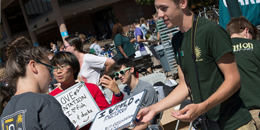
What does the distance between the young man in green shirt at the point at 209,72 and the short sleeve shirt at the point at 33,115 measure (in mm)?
641

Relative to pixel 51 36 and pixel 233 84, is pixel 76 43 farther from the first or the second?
pixel 51 36

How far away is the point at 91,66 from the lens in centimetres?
422

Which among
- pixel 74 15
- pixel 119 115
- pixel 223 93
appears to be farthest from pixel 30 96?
pixel 74 15

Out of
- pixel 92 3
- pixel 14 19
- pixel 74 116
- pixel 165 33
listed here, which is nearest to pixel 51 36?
pixel 14 19

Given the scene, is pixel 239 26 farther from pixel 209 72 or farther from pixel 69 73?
pixel 69 73

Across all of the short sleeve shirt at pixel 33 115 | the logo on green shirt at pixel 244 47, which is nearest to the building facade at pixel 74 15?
the logo on green shirt at pixel 244 47

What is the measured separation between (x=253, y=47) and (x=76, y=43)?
293 cm

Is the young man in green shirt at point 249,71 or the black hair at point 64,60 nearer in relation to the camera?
the young man in green shirt at point 249,71

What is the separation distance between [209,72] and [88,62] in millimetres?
2740

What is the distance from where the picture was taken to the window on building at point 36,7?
25.7 meters

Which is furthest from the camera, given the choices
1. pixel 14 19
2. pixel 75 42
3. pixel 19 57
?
pixel 14 19

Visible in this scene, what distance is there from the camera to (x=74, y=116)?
3008 millimetres

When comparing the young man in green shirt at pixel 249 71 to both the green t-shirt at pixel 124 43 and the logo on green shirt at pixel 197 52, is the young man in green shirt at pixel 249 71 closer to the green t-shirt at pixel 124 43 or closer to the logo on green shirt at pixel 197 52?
the logo on green shirt at pixel 197 52

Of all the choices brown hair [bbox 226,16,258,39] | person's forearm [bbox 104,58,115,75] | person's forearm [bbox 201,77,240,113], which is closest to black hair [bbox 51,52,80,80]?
person's forearm [bbox 104,58,115,75]
